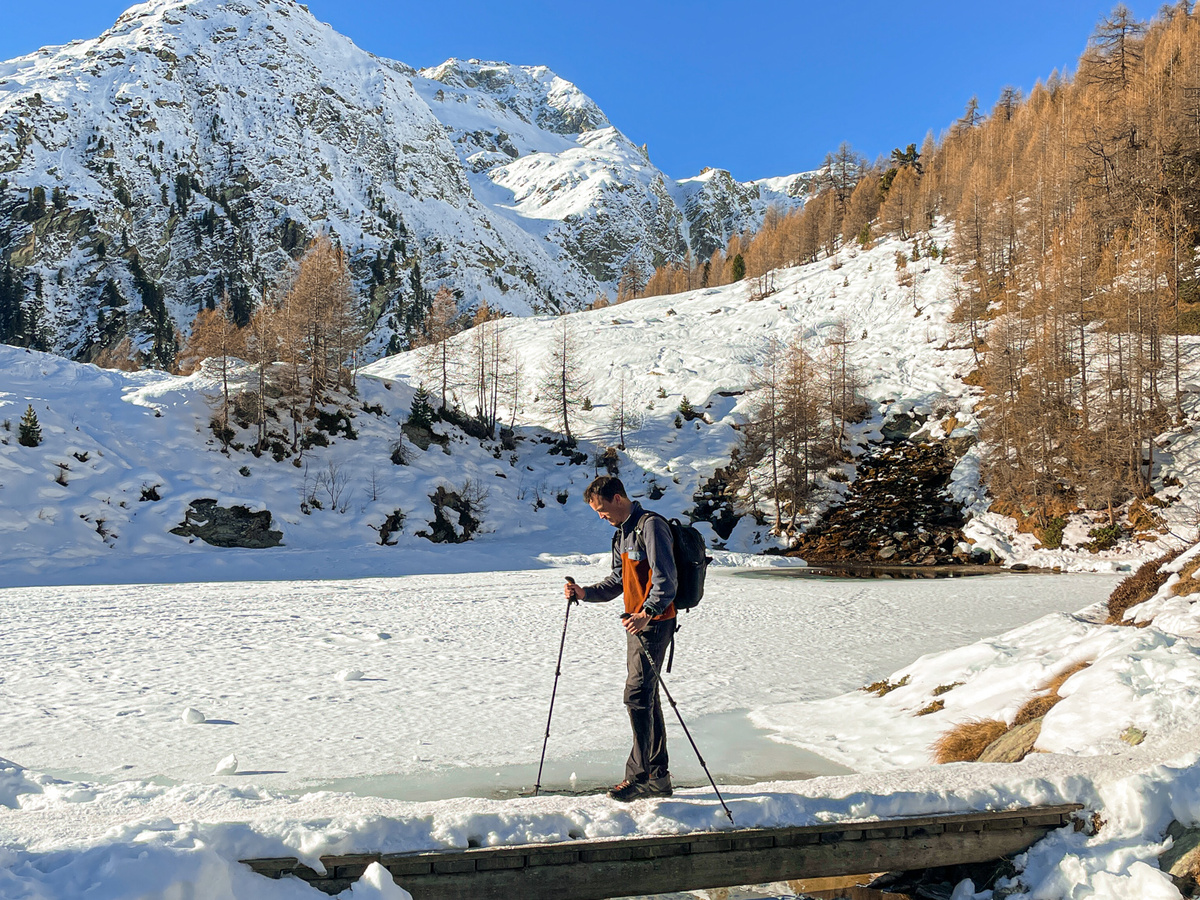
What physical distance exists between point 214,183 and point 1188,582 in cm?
15176

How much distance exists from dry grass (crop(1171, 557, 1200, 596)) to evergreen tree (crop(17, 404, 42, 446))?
3382cm

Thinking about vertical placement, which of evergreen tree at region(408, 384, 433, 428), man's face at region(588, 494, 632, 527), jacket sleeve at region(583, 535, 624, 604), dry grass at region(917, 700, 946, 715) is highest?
evergreen tree at region(408, 384, 433, 428)

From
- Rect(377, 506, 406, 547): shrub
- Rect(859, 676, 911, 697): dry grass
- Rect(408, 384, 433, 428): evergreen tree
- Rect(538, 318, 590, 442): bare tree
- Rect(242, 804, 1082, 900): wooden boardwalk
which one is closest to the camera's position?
Rect(242, 804, 1082, 900): wooden boardwalk

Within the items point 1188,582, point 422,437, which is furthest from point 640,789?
point 422,437

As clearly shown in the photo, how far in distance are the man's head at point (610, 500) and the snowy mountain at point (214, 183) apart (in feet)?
339

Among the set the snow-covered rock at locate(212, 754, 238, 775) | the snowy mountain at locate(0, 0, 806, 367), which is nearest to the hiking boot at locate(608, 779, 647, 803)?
the snow-covered rock at locate(212, 754, 238, 775)

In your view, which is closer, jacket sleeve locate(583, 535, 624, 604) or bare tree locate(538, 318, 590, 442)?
jacket sleeve locate(583, 535, 624, 604)

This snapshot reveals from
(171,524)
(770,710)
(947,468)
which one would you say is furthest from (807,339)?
(770,710)

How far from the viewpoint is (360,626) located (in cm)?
1373

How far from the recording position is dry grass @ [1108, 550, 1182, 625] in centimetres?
979

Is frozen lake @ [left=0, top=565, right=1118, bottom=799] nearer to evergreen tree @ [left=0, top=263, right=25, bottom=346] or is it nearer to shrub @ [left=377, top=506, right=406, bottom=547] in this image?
shrub @ [left=377, top=506, right=406, bottom=547]

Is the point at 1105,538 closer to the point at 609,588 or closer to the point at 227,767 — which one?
the point at 609,588

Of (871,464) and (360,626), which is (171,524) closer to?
(360,626)

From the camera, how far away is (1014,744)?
590 centimetres
